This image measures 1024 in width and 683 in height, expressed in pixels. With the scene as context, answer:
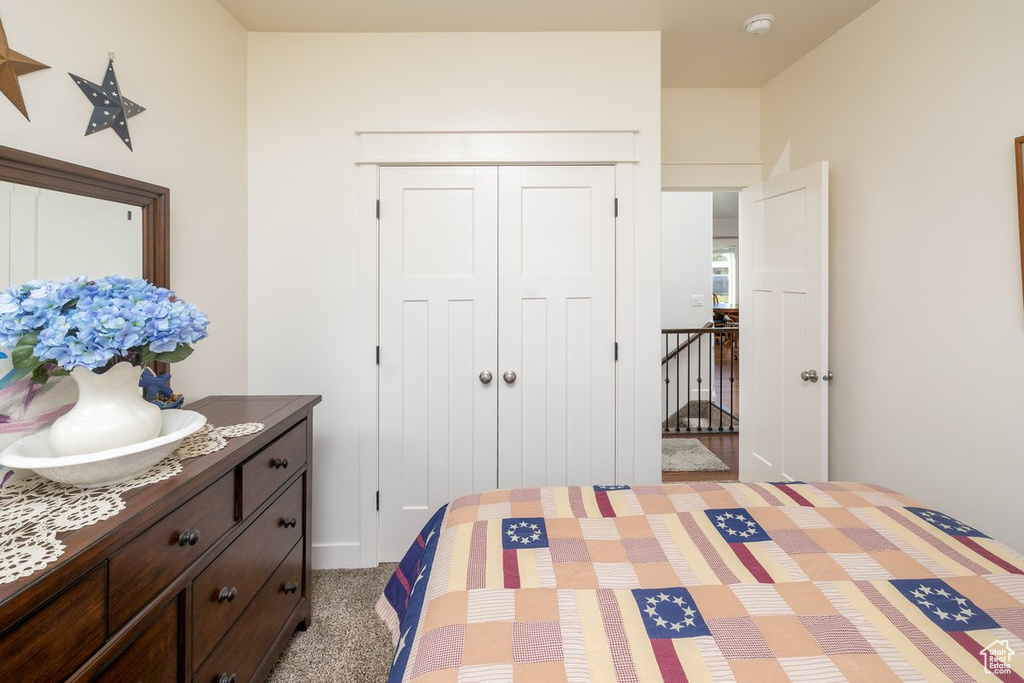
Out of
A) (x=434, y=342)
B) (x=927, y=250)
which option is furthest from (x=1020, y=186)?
(x=434, y=342)

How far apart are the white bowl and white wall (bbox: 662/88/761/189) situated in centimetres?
292

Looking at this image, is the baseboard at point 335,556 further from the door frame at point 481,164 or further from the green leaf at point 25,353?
the green leaf at point 25,353

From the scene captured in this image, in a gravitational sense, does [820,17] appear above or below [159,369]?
above

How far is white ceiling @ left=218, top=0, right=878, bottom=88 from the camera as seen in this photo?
2168 mm

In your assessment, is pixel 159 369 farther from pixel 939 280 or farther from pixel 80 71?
pixel 939 280

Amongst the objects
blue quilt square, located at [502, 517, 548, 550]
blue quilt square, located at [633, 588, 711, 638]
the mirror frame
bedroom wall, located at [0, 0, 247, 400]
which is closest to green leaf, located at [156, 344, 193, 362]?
→ the mirror frame

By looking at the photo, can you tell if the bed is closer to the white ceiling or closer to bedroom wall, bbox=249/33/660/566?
bedroom wall, bbox=249/33/660/566

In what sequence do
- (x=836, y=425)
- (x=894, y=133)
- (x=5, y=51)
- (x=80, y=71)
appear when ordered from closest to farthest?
1. (x=5, y=51)
2. (x=80, y=71)
3. (x=894, y=133)
4. (x=836, y=425)

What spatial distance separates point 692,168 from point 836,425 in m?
1.73

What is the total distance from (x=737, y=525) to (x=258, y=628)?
4.88 feet

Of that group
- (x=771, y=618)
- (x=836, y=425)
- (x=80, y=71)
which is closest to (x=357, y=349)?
(x=80, y=71)

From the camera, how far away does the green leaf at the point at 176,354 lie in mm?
1164

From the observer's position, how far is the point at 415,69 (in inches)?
93.8

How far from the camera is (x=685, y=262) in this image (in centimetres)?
625
